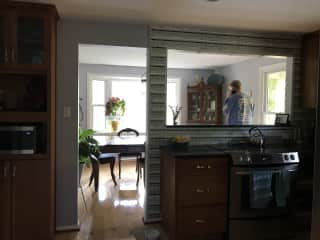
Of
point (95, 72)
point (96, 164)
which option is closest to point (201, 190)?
point (96, 164)

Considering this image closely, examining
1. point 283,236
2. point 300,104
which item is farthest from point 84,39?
point 283,236

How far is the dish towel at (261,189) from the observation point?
102 inches

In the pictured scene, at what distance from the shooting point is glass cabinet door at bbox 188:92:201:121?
12.2 feet

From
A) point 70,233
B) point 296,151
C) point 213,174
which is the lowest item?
point 70,233

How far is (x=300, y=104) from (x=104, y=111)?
400 cm

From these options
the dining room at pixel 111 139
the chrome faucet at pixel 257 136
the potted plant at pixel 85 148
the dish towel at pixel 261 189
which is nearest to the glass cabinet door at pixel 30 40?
the dining room at pixel 111 139

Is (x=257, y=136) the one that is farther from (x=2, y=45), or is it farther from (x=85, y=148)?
(x=2, y=45)

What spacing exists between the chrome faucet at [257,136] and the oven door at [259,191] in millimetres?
402

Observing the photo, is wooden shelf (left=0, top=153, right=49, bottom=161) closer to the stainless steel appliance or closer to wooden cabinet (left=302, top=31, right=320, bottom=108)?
the stainless steel appliance

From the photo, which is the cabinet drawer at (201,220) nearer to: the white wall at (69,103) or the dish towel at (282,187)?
the dish towel at (282,187)

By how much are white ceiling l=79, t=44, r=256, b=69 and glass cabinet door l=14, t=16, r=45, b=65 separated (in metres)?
0.97

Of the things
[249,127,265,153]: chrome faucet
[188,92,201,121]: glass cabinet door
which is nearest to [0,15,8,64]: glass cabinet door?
[188,92,201,121]: glass cabinet door

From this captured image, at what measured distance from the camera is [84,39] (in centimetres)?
288

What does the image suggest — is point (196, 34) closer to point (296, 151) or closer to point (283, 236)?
point (296, 151)
